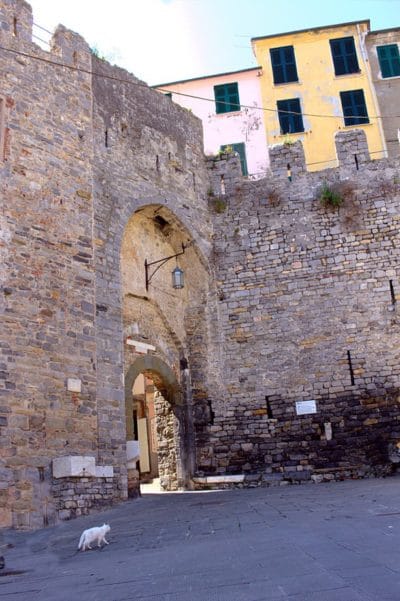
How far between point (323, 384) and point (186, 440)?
8.40 ft

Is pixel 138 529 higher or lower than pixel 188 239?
lower

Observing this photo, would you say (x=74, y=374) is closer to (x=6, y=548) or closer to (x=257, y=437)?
(x=6, y=548)

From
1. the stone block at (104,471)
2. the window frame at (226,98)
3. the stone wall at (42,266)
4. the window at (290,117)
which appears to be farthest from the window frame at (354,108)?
the stone block at (104,471)

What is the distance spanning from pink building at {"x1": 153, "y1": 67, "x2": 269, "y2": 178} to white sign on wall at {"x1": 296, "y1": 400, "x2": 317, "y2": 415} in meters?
8.57

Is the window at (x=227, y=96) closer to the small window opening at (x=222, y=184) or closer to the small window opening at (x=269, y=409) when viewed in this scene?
the small window opening at (x=222, y=184)

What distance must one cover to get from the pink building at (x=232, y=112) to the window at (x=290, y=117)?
0.56m

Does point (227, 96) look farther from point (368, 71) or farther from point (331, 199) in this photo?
point (331, 199)

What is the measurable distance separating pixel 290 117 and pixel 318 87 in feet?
3.85

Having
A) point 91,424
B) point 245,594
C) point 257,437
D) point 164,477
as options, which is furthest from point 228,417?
point 245,594

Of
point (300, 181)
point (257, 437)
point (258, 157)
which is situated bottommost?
point (257, 437)

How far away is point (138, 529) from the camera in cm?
690

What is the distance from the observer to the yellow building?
18.6 m

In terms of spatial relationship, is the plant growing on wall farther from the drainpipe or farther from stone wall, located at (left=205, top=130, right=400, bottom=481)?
the drainpipe

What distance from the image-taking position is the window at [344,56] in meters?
19.1
